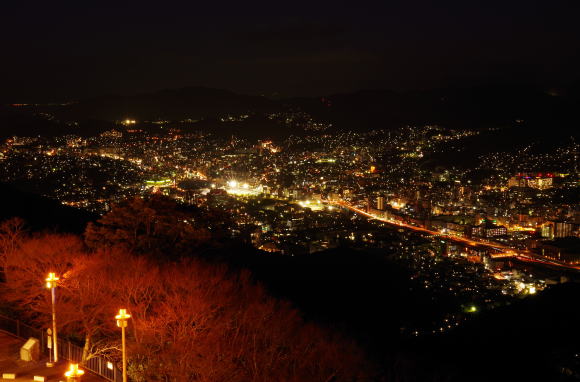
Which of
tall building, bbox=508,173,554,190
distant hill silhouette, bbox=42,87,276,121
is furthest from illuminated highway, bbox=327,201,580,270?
distant hill silhouette, bbox=42,87,276,121

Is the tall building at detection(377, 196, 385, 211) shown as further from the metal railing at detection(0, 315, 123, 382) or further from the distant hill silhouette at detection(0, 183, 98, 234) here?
the metal railing at detection(0, 315, 123, 382)

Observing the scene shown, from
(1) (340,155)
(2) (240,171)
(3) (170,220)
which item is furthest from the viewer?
(1) (340,155)

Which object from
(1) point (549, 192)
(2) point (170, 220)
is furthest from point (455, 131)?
(2) point (170, 220)

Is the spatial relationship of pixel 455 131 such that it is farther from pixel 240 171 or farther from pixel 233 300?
pixel 233 300

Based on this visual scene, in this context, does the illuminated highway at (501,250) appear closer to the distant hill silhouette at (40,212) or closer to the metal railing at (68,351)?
the distant hill silhouette at (40,212)

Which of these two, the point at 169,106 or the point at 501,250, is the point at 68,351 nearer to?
the point at 501,250

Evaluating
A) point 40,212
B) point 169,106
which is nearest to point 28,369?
point 40,212
